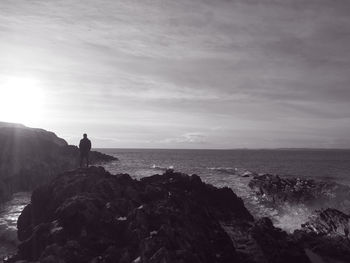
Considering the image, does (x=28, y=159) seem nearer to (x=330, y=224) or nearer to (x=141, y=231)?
(x=141, y=231)

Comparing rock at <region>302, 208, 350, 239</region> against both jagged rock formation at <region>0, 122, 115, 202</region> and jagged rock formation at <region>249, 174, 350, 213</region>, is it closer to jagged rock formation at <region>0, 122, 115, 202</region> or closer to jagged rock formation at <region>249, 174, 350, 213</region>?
jagged rock formation at <region>249, 174, 350, 213</region>

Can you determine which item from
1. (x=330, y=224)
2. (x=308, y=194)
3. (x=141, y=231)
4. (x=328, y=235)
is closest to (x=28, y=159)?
(x=141, y=231)

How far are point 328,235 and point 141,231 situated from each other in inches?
515

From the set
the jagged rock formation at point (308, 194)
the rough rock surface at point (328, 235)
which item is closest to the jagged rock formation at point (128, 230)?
the rough rock surface at point (328, 235)

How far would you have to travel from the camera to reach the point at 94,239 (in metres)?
18.5

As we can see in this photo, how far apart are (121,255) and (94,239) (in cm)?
239

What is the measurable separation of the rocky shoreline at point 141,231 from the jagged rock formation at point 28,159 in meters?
16.9

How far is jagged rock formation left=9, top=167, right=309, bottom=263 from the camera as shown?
17.0 m

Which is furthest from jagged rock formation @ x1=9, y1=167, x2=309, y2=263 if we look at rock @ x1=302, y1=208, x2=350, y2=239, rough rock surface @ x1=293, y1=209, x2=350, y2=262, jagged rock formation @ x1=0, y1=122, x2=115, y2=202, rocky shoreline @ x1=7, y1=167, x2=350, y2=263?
jagged rock formation @ x1=0, y1=122, x2=115, y2=202

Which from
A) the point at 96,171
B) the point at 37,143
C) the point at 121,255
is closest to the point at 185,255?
the point at 121,255

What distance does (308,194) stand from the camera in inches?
1395

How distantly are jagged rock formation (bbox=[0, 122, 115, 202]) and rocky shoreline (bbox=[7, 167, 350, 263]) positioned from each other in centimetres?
1689

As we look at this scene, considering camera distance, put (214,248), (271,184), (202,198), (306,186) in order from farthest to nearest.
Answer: (271,184), (306,186), (202,198), (214,248)

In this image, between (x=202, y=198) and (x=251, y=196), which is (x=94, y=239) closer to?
(x=202, y=198)
